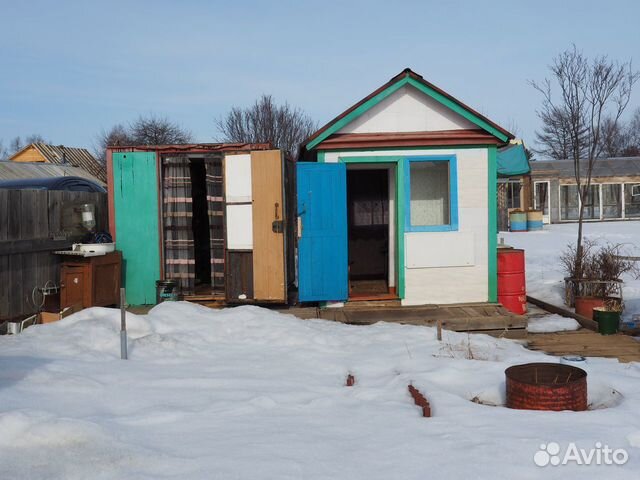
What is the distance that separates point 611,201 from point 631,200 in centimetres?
108

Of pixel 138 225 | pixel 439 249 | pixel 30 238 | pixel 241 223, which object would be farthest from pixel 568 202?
pixel 30 238

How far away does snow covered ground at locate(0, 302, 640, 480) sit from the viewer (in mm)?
3533

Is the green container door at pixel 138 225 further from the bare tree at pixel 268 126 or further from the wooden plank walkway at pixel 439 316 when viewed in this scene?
the bare tree at pixel 268 126

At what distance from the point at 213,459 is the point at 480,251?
21.3 feet

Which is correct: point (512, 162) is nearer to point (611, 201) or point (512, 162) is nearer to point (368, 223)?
point (368, 223)

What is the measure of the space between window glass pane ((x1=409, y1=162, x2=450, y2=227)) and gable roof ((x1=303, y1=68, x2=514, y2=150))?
0.82m

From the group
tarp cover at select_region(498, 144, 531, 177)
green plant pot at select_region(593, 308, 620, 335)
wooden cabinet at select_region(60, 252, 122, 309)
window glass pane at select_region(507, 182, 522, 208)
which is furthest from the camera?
window glass pane at select_region(507, 182, 522, 208)

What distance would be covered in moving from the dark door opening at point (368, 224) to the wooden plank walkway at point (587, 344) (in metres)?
4.35

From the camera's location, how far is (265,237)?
29.6 ft

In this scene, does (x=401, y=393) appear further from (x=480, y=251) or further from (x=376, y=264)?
(x=376, y=264)

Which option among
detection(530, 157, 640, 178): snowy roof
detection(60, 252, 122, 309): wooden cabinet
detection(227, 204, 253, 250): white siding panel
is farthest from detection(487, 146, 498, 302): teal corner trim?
detection(530, 157, 640, 178): snowy roof

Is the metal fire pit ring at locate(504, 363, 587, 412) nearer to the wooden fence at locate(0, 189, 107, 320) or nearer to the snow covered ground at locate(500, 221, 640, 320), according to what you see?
the snow covered ground at locate(500, 221, 640, 320)

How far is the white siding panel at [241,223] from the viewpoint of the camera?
906 cm

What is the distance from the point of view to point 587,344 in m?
7.79
